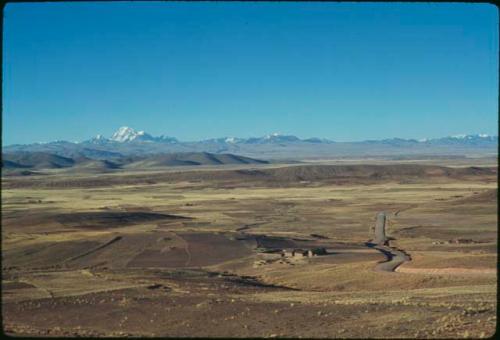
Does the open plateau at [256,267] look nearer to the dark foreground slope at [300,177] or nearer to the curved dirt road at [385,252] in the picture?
the curved dirt road at [385,252]

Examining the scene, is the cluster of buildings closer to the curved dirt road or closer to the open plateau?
the open plateau

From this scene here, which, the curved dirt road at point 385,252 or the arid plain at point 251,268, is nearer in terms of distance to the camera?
the arid plain at point 251,268

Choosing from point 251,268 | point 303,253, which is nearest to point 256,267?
point 251,268

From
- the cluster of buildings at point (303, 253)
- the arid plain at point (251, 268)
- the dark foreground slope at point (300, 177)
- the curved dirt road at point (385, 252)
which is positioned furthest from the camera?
the dark foreground slope at point (300, 177)

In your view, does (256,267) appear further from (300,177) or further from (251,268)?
(300,177)

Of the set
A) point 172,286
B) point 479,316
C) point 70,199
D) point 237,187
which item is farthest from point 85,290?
point 237,187

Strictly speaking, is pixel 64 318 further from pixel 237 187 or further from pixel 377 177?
pixel 377 177

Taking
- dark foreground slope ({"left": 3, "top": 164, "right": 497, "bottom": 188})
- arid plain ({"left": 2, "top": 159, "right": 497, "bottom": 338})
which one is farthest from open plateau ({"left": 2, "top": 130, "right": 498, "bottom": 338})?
dark foreground slope ({"left": 3, "top": 164, "right": 497, "bottom": 188})

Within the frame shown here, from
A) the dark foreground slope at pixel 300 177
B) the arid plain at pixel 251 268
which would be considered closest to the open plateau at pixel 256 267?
the arid plain at pixel 251 268

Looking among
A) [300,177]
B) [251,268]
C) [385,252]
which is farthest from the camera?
[300,177]
